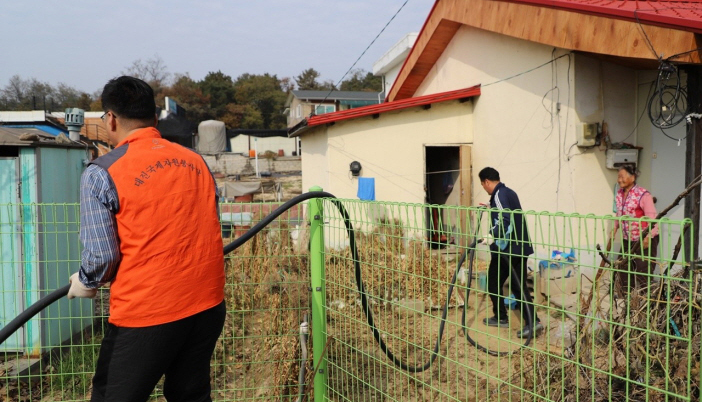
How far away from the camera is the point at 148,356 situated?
2.14 metres

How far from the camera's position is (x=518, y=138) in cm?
818

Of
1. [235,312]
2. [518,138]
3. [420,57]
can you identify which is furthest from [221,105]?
[235,312]

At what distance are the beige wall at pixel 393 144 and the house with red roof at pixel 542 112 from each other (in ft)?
0.06

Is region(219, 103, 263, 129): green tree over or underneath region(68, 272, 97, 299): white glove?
over

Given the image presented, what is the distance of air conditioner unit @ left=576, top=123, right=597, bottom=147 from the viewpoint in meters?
7.04

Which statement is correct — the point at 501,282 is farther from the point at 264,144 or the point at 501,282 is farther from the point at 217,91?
the point at 217,91

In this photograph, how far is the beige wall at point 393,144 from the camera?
925cm

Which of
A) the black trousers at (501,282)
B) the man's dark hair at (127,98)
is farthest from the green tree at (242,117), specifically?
the man's dark hair at (127,98)

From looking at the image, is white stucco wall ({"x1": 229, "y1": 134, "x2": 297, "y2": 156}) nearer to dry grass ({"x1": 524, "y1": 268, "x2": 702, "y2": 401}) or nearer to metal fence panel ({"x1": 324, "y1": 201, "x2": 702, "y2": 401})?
metal fence panel ({"x1": 324, "y1": 201, "x2": 702, "y2": 401})

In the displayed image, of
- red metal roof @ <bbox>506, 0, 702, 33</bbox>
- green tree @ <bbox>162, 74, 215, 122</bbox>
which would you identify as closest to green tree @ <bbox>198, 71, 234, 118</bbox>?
green tree @ <bbox>162, 74, 215, 122</bbox>

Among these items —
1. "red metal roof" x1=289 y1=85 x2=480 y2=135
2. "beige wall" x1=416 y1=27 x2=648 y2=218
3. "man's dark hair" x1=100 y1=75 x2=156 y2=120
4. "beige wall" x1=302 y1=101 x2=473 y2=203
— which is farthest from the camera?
"beige wall" x1=302 y1=101 x2=473 y2=203

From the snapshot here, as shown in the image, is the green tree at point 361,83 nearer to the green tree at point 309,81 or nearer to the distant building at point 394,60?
the green tree at point 309,81

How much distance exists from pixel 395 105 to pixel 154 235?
24.8 ft

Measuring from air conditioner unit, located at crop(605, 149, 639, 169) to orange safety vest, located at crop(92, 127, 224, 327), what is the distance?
6.43 meters
